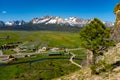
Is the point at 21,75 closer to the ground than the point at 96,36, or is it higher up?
closer to the ground

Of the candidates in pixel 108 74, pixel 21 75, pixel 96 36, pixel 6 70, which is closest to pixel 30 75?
pixel 21 75

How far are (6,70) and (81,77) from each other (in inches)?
6188

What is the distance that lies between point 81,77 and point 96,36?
1096 cm

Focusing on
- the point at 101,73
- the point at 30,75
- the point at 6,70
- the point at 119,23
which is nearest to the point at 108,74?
the point at 101,73

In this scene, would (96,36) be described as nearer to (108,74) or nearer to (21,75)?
(108,74)

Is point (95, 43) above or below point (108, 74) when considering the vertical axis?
above

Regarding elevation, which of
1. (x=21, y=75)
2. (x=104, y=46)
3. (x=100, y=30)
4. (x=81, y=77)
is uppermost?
(x=100, y=30)

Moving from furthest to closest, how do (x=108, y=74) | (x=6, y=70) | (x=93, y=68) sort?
(x=6, y=70) → (x=93, y=68) → (x=108, y=74)

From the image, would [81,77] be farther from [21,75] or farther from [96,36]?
[21,75]

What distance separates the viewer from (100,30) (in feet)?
165

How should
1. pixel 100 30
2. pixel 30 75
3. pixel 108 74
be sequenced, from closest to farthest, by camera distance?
1. pixel 108 74
2. pixel 100 30
3. pixel 30 75

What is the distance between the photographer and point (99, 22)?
5100 centimetres

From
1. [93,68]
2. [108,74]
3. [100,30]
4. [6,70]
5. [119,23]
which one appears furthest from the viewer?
[6,70]

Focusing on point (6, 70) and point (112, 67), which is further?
point (6, 70)
